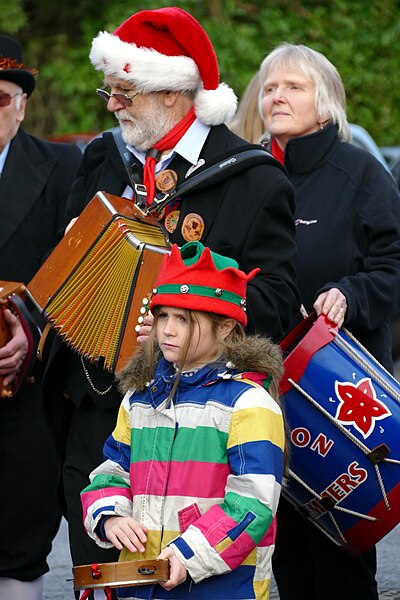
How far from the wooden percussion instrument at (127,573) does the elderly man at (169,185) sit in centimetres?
68

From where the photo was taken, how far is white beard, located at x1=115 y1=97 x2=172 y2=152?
4078 millimetres

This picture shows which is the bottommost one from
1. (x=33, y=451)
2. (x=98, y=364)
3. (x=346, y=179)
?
(x=33, y=451)

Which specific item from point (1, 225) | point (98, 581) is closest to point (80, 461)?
point (98, 581)

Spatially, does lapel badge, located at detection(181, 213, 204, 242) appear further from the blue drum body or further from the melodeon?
the blue drum body

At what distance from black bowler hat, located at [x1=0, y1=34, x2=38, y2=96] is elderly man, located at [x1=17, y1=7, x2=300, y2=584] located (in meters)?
0.73

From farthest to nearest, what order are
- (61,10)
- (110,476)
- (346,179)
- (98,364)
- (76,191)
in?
(61,10) < (346,179) < (76,191) < (98,364) < (110,476)

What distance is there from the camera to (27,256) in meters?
4.91

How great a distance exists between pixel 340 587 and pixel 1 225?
1777 millimetres

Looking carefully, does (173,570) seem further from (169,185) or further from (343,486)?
(169,185)

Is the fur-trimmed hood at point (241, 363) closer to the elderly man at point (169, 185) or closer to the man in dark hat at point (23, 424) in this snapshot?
the elderly man at point (169, 185)

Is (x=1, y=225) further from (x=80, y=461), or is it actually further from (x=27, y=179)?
(x=80, y=461)

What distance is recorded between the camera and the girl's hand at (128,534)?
3307mm

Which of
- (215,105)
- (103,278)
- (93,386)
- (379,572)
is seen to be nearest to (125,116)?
(215,105)

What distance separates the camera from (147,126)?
4078 millimetres
